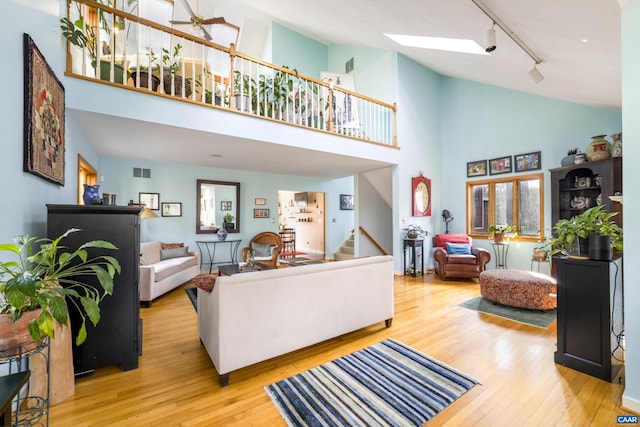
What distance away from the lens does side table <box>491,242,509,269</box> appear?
551 cm

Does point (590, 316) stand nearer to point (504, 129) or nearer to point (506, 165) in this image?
point (506, 165)

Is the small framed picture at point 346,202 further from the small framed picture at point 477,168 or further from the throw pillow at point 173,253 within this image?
the throw pillow at point 173,253

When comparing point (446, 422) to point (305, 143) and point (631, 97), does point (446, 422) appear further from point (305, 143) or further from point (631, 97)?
point (305, 143)

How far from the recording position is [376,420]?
5.49 feet

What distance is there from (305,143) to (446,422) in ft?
12.0

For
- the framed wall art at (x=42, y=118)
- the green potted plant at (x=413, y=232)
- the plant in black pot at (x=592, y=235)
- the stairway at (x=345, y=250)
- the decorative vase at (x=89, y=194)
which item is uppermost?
the framed wall art at (x=42, y=118)

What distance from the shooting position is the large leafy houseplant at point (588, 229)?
2066mm

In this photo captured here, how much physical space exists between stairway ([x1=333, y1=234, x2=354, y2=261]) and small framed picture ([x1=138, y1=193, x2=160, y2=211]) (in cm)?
462

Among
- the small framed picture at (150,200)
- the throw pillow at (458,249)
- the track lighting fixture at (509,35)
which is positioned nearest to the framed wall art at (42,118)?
the small framed picture at (150,200)

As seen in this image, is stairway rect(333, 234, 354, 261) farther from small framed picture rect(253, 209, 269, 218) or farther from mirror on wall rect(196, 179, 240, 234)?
mirror on wall rect(196, 179, 240, 234)

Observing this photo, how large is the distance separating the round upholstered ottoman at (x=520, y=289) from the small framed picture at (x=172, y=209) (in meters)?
5.79

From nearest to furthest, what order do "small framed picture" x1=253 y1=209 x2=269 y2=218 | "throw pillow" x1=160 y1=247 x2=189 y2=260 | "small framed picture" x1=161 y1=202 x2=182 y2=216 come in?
"throw pillow" x1=160 y1=247 x2=189 y2=260
"small framed picture" x1=161 y1=202 x2=182 y2=216
"small framed picture" x1=253 y1=209 x2=269 y2=218

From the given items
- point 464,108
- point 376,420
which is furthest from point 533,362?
point 464,108

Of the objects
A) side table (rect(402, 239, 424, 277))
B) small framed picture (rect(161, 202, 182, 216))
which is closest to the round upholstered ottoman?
side table (rect(402, 239, 424, 277))
